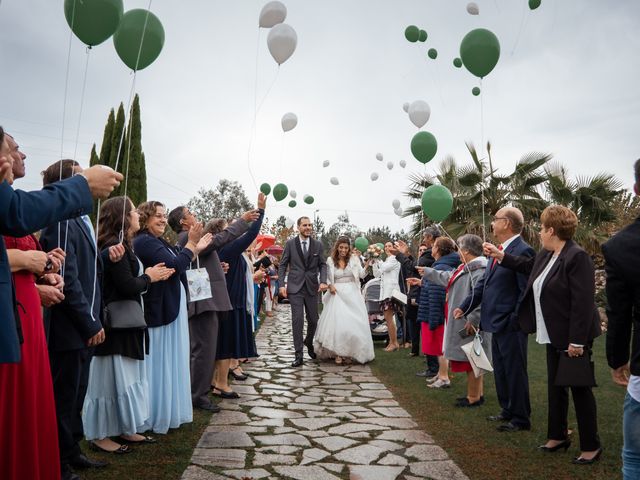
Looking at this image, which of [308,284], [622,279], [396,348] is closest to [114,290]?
[622,279]

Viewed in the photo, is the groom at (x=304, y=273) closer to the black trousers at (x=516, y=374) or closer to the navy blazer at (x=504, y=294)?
the navy blazer at (x=504, y=294)

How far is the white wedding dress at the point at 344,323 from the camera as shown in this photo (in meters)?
8.50

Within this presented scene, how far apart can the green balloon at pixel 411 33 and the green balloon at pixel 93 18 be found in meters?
5.64

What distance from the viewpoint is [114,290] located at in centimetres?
398

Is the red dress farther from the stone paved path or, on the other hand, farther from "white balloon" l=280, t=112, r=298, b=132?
"white balloon" l=280, t=112, r=298, b=132

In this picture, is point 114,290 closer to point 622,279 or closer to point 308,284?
point 622,279

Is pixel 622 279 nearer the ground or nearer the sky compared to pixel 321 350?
nearer the sky

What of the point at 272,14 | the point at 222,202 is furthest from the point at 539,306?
the point at 222,202

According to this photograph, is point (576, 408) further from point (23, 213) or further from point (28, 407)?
point (23, 213)

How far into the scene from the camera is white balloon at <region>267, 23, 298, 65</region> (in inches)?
255

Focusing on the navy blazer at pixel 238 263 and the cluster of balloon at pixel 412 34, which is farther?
the cluster of balloon at pixel 412 34

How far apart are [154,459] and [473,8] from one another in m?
7.26

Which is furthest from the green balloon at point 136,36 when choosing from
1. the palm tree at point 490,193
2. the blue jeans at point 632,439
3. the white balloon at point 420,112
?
the palm tree at point 490,193

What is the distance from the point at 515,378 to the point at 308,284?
4.31 m
